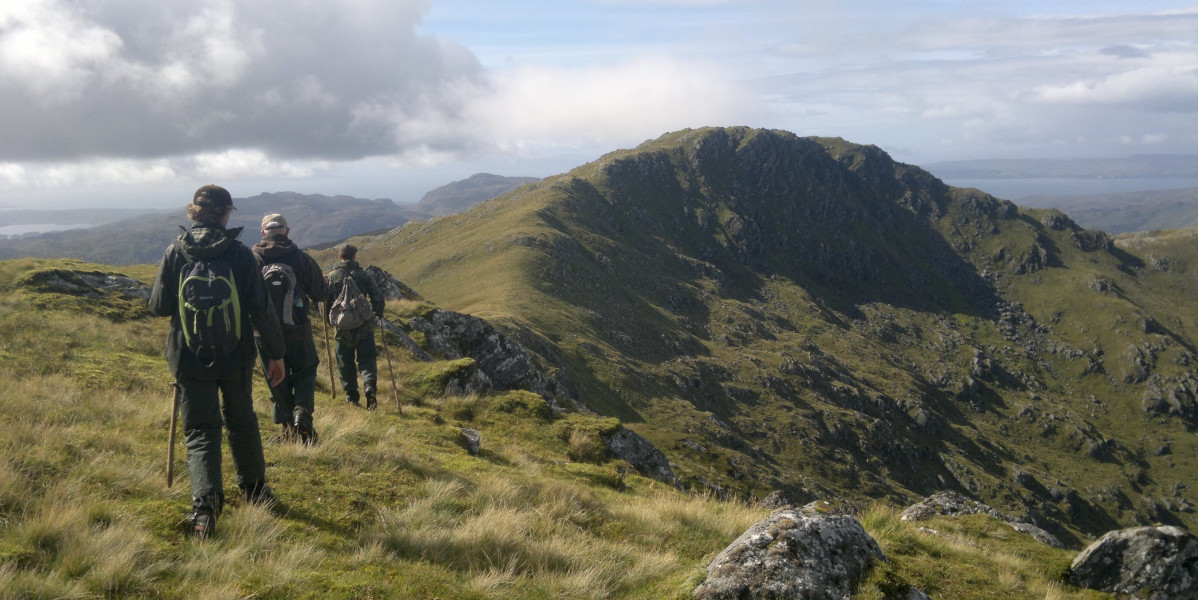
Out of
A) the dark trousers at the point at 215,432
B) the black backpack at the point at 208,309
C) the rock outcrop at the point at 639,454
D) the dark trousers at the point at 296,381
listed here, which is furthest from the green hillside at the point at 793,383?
the black backpack at the point at 208,309

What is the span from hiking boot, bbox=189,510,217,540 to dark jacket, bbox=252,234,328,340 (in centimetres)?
454

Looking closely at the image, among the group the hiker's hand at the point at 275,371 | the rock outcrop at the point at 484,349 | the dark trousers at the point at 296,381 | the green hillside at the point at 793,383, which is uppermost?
the hiker's hand at the point at 275,371

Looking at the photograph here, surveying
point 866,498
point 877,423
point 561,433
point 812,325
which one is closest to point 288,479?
point 561,433

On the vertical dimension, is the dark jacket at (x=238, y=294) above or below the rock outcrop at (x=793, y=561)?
above

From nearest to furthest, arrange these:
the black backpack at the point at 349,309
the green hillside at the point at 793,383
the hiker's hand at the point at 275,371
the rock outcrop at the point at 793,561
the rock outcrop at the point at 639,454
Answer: the rock outcrop at the point at 793,561, the hiker's hand at the point at 275,371, the black backpack at the point at 349,309, the rock outcrop at the point at 639,454, the green hillside at the point at 793,383

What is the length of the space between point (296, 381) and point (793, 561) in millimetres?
8688

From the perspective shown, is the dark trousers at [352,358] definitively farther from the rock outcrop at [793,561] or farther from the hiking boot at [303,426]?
the rock outcrop at [793,561]

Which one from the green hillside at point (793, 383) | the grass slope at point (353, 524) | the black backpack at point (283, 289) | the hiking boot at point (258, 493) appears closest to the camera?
the grass slope at point (353, 524)

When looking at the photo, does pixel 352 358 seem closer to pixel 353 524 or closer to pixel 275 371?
pixel 275 371

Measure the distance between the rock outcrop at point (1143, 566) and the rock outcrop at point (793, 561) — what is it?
4049 mm

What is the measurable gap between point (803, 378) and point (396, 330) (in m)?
130

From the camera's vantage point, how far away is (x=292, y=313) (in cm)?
1032

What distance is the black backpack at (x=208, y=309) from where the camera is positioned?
6.72m

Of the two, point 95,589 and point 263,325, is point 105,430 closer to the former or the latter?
point 263,325
